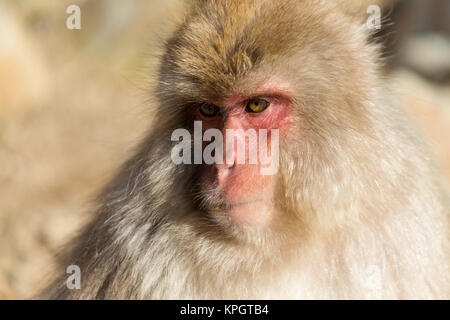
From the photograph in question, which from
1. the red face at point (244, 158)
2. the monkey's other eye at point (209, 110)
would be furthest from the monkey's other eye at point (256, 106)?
the monkey's other eye at point (209, 110)

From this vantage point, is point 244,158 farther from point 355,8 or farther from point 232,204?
point 355,8

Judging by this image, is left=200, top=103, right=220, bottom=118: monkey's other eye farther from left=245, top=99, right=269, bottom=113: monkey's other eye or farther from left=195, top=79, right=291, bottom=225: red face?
left=245, top=99, right=269, bottom=113: monkey's other eye

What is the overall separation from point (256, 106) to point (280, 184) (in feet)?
1.43

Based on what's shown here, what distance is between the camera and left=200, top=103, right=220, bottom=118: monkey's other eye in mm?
3529

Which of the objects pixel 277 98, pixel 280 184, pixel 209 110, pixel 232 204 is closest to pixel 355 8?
pixel 277 98

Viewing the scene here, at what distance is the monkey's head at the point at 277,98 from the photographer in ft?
10.9

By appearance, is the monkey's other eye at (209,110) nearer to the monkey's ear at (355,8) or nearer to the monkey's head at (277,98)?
the monkey's head at (277,98)

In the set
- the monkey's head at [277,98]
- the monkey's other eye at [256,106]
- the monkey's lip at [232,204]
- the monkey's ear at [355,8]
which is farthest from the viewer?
the monkey's ear at [355,8]

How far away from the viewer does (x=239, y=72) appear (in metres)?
3.36

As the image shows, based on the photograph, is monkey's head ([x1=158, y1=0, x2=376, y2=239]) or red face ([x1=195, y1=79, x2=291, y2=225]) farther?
monkey's head ([x1=158, y1=0, x2=376, y2=239])

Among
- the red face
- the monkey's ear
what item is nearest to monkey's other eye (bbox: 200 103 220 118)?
the red face

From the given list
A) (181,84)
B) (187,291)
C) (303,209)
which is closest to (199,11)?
(181,84)

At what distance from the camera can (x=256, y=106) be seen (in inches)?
136

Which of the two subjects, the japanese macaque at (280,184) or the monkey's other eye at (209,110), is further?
the monkey's other eye at (209,110)
